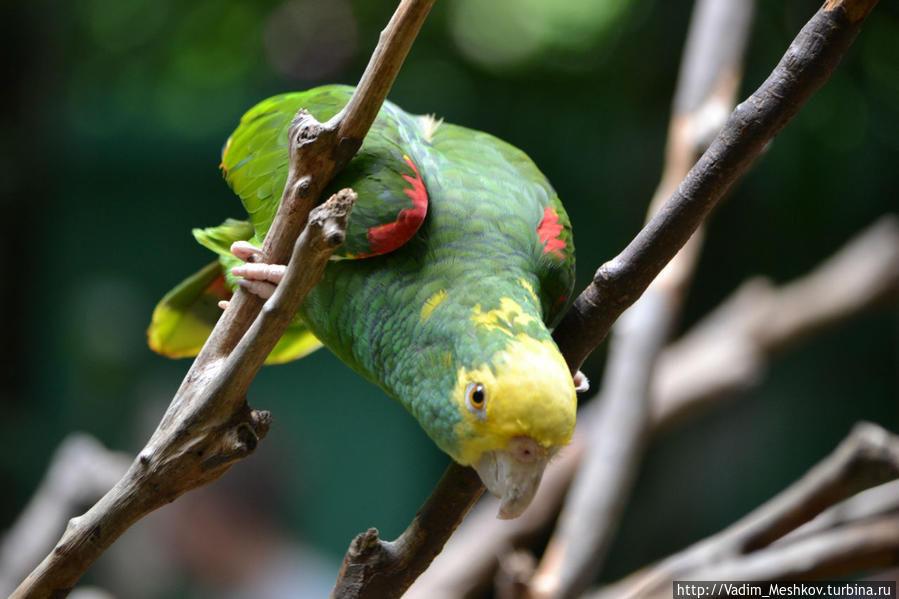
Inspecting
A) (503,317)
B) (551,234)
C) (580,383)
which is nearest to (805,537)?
(580,383)

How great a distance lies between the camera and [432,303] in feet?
4.83

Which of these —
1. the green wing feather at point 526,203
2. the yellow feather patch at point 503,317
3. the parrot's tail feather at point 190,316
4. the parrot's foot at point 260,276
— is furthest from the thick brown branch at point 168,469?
the parrot's tail feather at point 190,316

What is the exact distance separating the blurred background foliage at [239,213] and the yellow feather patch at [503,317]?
10.2ft

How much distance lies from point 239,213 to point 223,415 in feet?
11.5

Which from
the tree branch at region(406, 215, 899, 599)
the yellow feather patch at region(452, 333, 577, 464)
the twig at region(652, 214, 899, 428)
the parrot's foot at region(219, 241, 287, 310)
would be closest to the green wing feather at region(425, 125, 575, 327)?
the yellow feather patch at region(452, 333, 577, 464)

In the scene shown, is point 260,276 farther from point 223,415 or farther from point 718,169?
point 718,169

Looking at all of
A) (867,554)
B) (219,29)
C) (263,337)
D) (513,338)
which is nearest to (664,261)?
(513,338)

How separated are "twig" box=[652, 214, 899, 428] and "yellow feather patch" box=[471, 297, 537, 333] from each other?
2.01 m

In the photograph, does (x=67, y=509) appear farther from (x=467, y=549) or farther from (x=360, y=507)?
(x=360, y=507)

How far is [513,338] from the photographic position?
1293mm

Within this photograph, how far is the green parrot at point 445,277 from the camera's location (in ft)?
4.18

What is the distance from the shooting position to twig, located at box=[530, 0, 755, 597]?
252 cm

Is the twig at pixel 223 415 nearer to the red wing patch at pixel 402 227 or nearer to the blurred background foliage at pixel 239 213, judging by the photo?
the red wing patch at pixel 402 227

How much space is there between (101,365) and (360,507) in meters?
1.87
